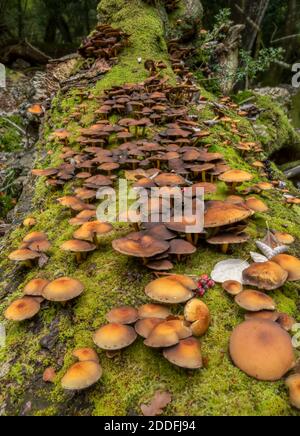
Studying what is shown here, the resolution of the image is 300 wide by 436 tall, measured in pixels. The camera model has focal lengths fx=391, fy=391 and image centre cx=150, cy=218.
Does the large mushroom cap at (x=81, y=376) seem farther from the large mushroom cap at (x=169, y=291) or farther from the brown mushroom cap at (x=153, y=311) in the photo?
the large mushroom cap at (x=169, y=291)

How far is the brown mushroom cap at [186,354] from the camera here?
1.88 m

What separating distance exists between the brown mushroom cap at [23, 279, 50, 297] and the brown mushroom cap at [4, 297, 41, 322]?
41mm

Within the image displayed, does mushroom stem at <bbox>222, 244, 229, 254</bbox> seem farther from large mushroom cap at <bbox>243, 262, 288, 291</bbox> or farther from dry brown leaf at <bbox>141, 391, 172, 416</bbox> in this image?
dry brown leaf at <bbox>141, 391, 172, 416</bbox>

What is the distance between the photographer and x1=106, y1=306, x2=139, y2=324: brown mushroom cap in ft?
7.00

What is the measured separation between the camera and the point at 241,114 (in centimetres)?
704

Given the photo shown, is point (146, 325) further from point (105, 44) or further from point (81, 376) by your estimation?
point (105, 44)

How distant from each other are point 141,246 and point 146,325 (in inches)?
23.0

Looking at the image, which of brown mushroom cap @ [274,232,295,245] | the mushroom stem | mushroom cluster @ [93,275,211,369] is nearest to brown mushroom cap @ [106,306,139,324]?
mushroom cluster @ [93,275,211,369]

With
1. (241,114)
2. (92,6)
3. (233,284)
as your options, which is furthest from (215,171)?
(92,6)

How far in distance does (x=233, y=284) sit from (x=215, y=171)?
4.49 ft

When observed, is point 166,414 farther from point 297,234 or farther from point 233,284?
point 297,234

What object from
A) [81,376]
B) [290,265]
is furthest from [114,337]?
[290,265]

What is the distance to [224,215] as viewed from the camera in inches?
103

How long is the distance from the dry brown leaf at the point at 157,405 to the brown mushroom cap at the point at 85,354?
0.36 meters
